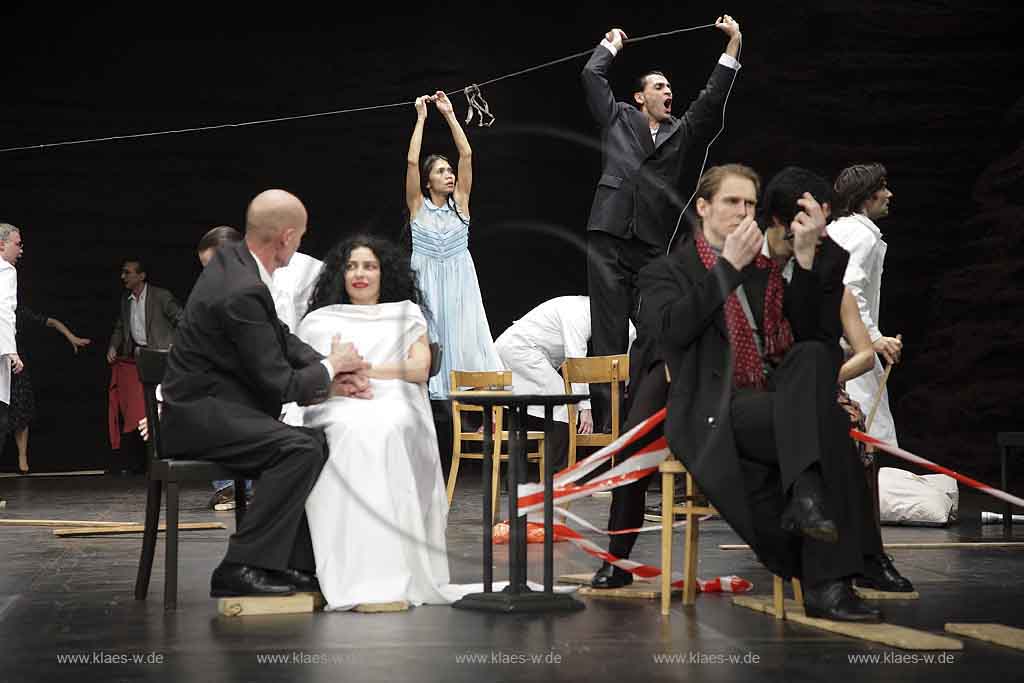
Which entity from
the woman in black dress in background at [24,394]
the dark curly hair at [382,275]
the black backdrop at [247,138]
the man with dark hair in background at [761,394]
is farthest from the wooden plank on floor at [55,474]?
the man with dark hair in background at [761,394]

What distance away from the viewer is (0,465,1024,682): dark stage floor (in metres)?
2.87

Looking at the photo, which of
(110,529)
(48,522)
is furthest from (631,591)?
(48,522)

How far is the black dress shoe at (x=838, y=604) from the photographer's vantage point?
3.40 meters

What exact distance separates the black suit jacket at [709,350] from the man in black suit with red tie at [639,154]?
1813 millimetres

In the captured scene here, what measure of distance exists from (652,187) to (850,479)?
7.97 ft

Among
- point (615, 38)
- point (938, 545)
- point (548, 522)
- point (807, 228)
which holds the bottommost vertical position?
point (938, 545)

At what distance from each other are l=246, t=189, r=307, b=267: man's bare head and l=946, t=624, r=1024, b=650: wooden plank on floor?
2.03 m

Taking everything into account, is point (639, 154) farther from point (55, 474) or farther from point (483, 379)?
point (55, 474)

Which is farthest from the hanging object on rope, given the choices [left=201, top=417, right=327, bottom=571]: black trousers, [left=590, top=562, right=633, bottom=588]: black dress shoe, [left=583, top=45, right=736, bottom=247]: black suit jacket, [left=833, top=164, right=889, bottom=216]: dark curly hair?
[left=590, top=562, right=633, bottom=588]: black dress shoe

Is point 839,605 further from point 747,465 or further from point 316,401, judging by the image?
point 316,401

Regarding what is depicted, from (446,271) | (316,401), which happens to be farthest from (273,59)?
(316,401)

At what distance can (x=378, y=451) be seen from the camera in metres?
3.99

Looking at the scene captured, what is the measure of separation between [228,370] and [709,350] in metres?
1.33

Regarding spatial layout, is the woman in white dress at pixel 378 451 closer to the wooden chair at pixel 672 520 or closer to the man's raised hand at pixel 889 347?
the wooden chair at pixel 672 520
